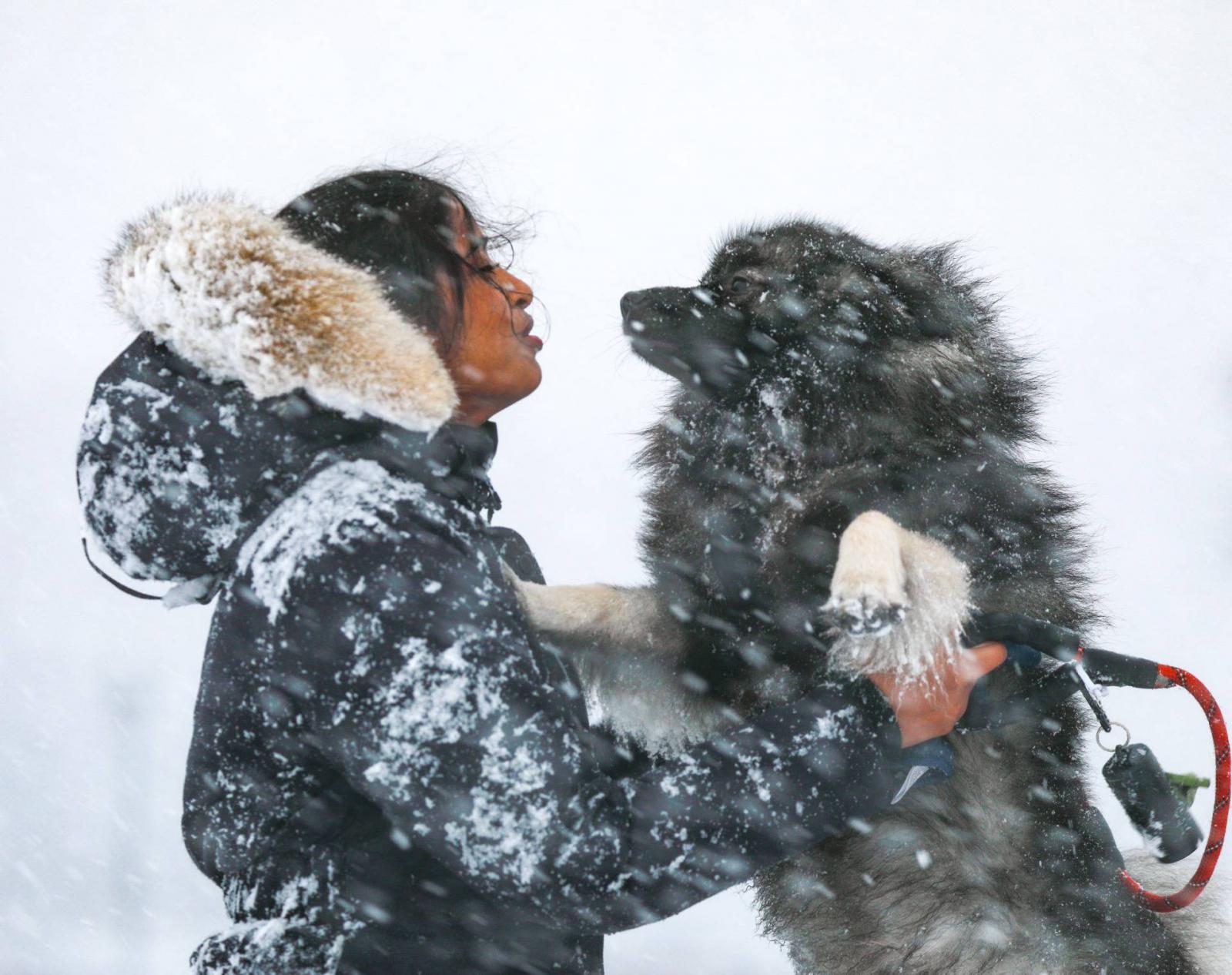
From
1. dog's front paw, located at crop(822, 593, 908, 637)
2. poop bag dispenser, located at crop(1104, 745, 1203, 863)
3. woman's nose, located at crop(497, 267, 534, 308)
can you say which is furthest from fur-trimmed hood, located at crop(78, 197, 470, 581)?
poop bag dispenser, located at crop(1104, 745, 1203, 863)

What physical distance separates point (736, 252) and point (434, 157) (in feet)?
2.60

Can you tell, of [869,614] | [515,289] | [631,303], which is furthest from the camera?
[631,303]

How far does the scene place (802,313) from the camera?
2326mm

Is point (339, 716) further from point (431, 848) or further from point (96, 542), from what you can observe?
point (96, 542)

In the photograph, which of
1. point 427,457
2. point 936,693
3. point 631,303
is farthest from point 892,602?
point 631,303

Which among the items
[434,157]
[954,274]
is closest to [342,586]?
[434,157]

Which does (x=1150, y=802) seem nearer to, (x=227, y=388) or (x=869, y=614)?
(x=869, y=614)

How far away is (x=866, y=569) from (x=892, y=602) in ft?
0.25

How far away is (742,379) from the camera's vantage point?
2.38 metres

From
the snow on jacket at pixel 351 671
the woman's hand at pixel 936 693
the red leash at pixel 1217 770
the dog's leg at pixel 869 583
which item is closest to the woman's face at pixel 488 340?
the snow on jacket at pixel 351 671

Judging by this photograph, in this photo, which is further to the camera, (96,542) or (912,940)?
(912,940)

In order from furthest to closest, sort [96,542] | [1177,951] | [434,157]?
1. [434,157]
2. [1177,951]
3. [96,542]

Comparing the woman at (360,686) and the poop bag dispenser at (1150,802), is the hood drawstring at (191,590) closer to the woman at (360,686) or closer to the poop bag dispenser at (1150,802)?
the woman at (360,686)

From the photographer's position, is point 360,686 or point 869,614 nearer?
point 360,686
